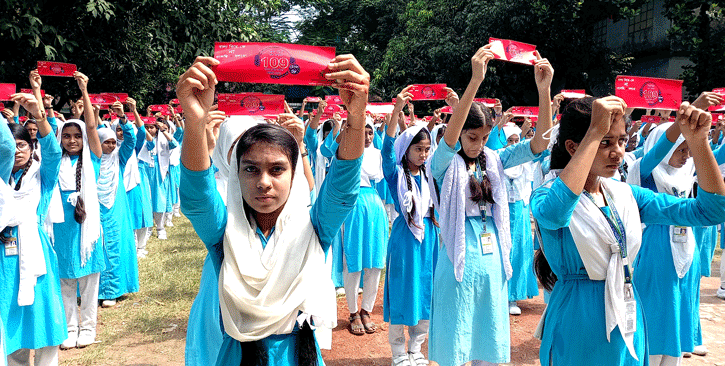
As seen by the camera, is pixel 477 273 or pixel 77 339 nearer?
pixel 477 273

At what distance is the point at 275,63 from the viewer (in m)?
1.89

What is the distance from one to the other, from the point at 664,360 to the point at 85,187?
482 cm

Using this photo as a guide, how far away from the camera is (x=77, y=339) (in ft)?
16.4

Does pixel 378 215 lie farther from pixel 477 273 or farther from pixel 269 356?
pixel 269 356

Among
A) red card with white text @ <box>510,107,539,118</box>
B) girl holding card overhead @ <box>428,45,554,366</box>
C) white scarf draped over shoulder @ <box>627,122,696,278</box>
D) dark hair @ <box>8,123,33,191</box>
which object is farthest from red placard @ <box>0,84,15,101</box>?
red card with white text @ <box>510,107,539,118</box>

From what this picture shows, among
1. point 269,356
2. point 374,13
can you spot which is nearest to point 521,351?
point 269,356

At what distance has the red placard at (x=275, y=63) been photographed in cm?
187

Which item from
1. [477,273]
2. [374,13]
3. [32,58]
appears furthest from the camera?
[374,13]

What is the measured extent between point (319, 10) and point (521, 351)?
25.4m

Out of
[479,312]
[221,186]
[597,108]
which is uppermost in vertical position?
[597,108]

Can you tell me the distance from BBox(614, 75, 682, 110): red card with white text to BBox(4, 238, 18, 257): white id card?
11.9 feet

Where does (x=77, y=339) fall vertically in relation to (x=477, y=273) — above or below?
below

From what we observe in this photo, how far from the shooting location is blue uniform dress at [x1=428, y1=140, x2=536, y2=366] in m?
3.44

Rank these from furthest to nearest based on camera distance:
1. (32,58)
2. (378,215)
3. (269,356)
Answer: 1. (32,58)
2. (378,215)
3. (269,356)
